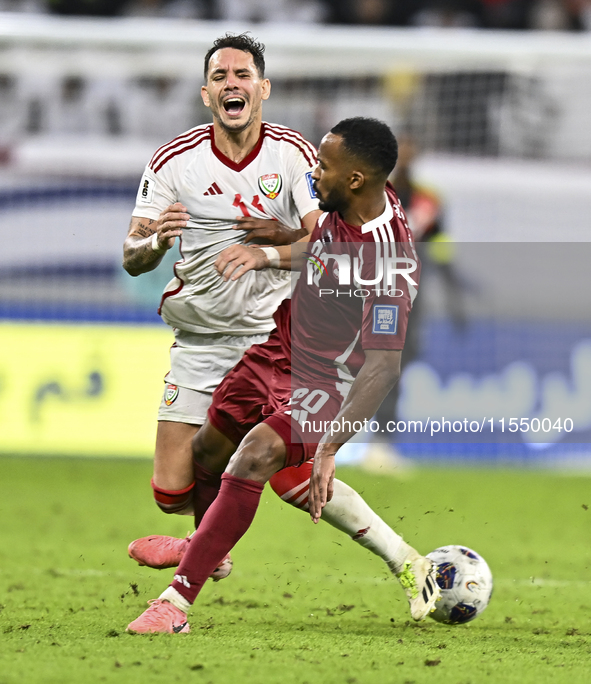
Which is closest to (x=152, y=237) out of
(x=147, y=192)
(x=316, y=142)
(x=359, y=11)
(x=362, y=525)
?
(x=147, y=192)

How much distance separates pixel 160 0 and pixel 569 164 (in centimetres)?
542

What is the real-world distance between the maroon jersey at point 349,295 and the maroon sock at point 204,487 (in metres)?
0.77

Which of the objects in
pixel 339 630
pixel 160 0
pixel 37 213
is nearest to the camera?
pixel 339 630

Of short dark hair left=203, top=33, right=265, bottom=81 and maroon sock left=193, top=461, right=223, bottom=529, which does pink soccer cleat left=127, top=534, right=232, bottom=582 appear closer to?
maroon sock left=193, top=461, right=223, bottom=529

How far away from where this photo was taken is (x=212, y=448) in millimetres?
4727

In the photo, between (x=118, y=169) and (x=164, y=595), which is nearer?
(x=164, y=595)

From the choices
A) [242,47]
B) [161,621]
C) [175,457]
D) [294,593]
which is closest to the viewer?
[161,621]

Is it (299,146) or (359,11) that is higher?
(359,11)

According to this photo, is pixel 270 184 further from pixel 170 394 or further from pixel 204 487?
pixel 204 487

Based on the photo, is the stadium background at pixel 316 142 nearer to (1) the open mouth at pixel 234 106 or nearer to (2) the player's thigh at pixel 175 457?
(2) the player's thigh at pixel 175 457

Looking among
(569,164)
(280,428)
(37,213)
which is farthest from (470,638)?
(569,164)

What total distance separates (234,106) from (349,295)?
102 centimetres

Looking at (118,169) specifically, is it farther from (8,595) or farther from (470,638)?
(470,638)

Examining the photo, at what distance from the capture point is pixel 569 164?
37.7 feet
